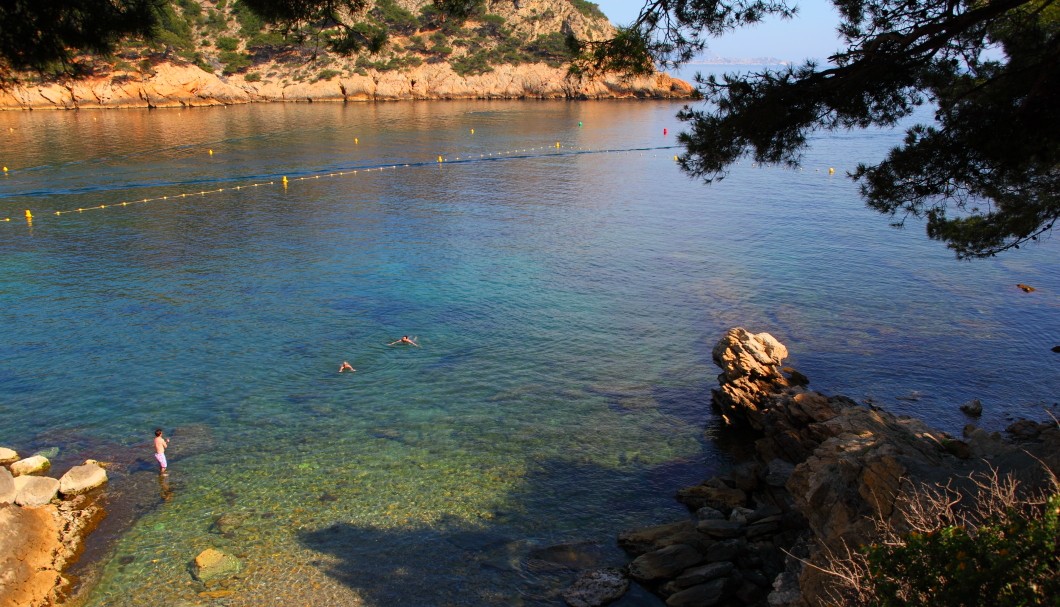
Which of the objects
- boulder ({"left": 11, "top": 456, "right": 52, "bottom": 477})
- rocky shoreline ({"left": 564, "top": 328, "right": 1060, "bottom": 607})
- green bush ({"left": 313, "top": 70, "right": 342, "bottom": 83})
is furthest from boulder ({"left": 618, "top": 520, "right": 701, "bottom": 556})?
green bush ({"left": 313, "top": 70, "right": 342, "bottom": 83})

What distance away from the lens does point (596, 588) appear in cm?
1195

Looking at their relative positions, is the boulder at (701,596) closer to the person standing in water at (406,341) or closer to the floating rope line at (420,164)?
the person standing in water at (406,341)

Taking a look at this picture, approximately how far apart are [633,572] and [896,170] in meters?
8.45

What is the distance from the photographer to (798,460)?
1496 centimetres

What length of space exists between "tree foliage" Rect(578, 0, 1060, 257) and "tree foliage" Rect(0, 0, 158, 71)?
805 cm

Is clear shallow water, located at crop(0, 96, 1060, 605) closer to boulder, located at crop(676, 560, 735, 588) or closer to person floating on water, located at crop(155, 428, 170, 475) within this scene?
person floating on water, located at crop(155, 428, 170, 475)

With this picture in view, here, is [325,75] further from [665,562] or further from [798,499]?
[798,499]

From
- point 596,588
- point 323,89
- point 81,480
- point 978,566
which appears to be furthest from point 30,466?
point 323,89

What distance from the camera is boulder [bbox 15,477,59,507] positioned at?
14196mm

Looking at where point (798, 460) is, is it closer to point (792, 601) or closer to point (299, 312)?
point (792, 601)

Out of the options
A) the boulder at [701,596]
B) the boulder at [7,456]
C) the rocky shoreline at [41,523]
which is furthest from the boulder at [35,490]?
the boulder at [701,596]

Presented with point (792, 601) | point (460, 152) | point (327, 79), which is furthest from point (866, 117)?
point (327, 79)

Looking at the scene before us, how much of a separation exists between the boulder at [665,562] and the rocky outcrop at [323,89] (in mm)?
61342

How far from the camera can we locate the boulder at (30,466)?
50.1 feet
